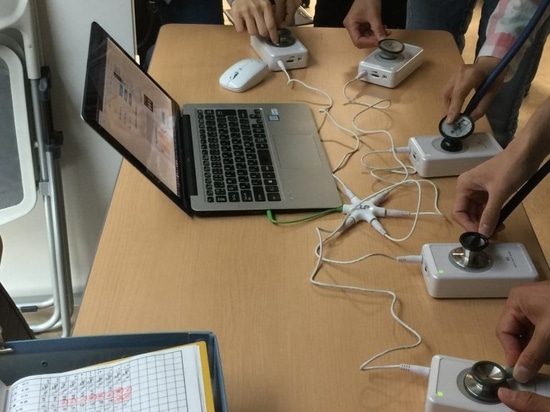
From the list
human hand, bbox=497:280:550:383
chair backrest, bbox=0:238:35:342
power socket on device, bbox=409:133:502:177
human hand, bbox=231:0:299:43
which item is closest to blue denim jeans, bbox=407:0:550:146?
human hand, bbox=231:0:299:43

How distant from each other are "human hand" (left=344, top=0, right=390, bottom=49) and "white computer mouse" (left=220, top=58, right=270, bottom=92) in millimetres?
227

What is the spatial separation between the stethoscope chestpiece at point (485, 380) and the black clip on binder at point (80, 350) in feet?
0.92

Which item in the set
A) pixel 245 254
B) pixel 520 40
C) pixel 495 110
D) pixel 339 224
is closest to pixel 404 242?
pixel 339 224

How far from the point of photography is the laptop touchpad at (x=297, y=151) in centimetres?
112

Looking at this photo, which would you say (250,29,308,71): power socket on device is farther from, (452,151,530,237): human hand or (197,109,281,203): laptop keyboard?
(452,151,530,237): human hand

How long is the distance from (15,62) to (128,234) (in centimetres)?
80

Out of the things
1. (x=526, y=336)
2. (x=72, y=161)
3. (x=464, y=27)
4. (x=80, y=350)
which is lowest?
(x=72, y=161)

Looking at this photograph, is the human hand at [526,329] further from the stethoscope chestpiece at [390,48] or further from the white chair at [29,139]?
the white chair at [29,139]

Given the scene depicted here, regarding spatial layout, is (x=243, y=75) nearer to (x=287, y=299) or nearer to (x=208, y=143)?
(x=208, y=143)

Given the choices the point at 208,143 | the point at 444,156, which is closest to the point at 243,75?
the point at 208,143

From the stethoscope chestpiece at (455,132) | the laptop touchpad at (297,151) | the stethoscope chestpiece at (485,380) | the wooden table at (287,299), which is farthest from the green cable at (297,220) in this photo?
the stethoscope chestpiece at (485,380)

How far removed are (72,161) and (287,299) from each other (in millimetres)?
1097

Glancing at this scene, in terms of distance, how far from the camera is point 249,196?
1.04 metres

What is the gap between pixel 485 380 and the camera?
74 cm
